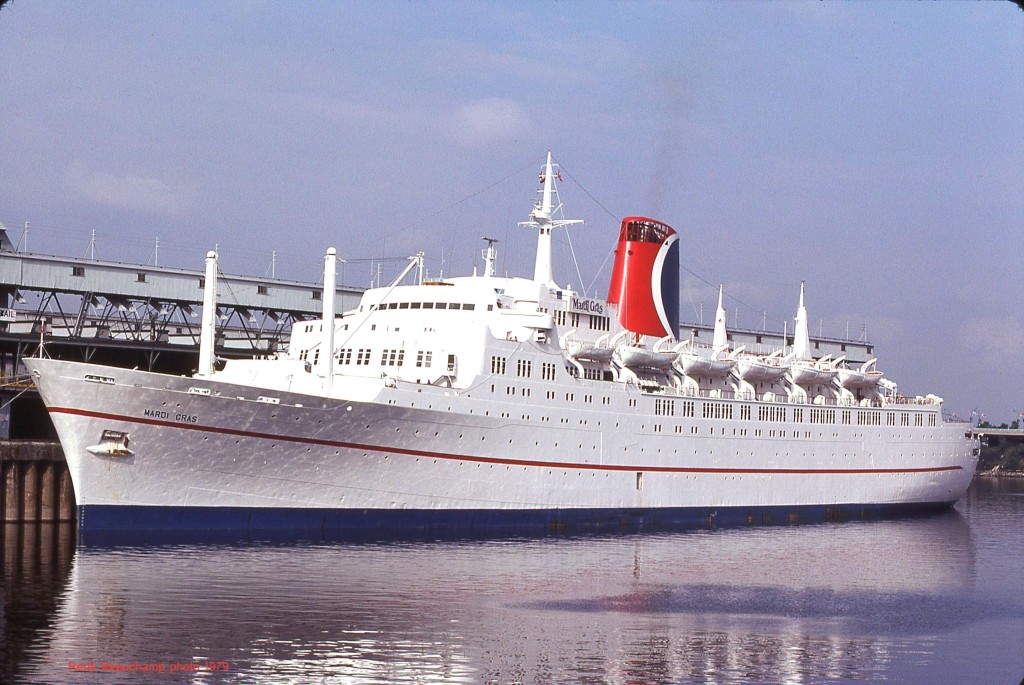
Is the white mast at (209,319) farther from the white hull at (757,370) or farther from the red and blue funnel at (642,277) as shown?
the white hull at (757,370)

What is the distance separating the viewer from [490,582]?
84.5ft

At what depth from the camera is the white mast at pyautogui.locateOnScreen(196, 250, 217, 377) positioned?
103 feet

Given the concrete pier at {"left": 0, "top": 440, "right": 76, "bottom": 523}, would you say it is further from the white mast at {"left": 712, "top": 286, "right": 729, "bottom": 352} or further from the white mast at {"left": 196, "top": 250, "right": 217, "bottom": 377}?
the white mast at {"left": 712, "top": 286, "right": 729, "bottom": 352}

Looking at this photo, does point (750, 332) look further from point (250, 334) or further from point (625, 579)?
point (625, 579)

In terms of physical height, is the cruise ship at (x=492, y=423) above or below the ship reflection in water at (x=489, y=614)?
above

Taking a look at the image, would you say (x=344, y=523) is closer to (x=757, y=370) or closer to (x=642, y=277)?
(x=642, y=277)

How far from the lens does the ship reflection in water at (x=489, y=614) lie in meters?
18.5

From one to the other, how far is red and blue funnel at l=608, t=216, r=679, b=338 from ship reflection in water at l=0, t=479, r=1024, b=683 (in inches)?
430

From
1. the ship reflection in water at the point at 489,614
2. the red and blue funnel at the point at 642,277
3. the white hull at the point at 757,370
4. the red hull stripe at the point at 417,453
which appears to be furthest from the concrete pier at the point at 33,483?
the white hull at the point at 757,370

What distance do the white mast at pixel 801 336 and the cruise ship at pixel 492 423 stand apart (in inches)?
7.3

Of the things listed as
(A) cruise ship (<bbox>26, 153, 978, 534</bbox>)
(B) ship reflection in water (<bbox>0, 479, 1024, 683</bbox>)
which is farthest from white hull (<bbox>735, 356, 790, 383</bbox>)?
(B) ship reflection in water (<bbox>0, 479, 1024, 683</bbox>)

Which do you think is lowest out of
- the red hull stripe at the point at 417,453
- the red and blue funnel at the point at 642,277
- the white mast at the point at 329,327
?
the red hull stripe at the point at 417,453

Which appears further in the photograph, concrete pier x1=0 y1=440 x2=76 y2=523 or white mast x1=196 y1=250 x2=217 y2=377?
concrete pier x1=0 y1=440 x2=76 y2=523

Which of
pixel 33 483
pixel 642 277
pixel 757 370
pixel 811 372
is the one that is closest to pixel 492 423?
pixel 642 277
